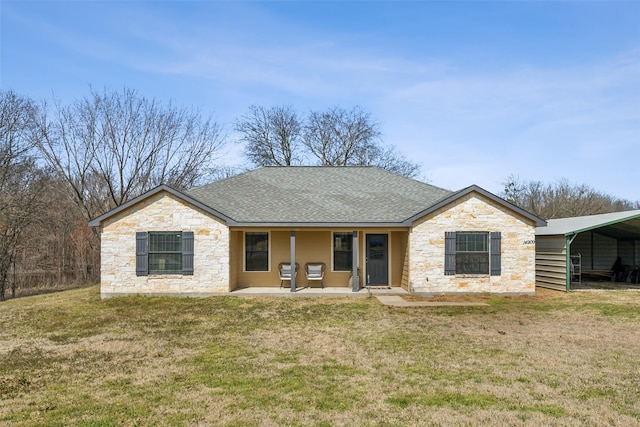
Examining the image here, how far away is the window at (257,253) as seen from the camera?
15.6 metres

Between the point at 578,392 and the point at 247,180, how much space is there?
47.3 ft

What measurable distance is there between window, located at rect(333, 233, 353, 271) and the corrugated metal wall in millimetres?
7735

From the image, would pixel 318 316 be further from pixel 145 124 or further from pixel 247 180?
pixel 145 124

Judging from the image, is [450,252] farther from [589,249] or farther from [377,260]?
[589,249]

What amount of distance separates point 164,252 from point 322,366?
8.87 metres

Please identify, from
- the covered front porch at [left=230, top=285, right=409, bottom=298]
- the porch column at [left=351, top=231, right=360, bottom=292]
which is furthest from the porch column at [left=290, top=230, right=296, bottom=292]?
the porch column at [left=351, top=231, right=360, bottom=292]

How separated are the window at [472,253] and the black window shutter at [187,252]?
8366 mm

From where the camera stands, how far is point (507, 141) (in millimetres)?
22391

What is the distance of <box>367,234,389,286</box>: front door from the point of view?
51.3 ft

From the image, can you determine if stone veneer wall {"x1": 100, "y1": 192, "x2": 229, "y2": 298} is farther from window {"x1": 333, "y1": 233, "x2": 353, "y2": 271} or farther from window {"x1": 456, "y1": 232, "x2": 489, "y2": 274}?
window {"x1": 456, "y1": 232, "x2": 489, "y2": 274}

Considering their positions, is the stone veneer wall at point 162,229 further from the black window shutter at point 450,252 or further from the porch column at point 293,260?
the black window shutter at point 450,252

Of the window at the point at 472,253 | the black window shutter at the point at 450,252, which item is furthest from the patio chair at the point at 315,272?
the window at the point at 472,253

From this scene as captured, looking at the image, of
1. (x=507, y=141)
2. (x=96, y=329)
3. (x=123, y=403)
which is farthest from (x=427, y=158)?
(x=123, y=403)

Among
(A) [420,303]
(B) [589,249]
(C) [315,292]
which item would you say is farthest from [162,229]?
(B) [589,249]
